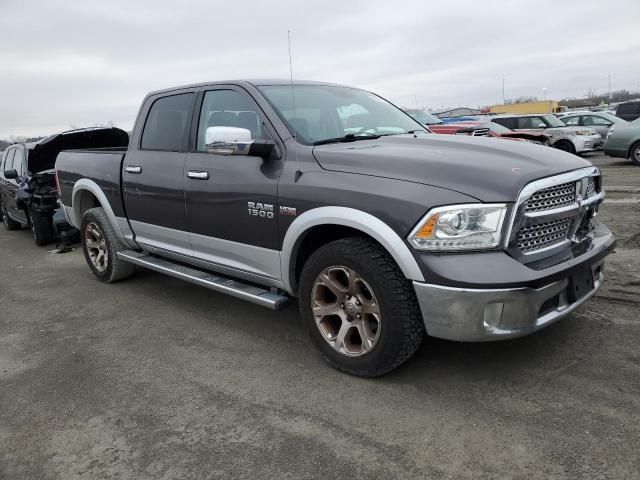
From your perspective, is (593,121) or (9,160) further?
(593,121)

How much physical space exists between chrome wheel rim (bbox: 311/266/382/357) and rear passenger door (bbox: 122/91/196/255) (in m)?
1.54

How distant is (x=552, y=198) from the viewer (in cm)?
300

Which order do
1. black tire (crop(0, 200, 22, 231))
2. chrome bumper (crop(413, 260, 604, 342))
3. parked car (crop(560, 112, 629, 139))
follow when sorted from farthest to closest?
parked car (crop(560, 112, 629, 139)) → black tire (crop(0, 200, 22, 231)) → chrome bumper (crop(413, 260, 604, 342))

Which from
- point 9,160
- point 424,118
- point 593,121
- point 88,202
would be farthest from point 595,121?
point 88,202

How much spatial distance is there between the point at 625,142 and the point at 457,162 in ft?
42.4

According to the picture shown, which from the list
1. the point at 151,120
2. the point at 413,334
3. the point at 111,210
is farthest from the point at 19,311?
the point at 413,334

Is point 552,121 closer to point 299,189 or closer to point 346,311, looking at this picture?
point 299,189

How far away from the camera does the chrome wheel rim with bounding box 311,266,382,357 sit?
3.16 m

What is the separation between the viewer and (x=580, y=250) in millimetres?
3176

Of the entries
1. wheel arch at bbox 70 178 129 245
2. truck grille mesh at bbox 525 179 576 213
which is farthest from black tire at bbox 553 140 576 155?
truck grille mesh at bbox 525 179 576 213

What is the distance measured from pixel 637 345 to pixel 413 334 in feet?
5.37

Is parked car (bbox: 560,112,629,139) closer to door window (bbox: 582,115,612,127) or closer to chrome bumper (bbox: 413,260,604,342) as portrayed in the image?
door window (bbox: 582,115,612,127)

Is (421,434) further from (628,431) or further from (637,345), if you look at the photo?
(637,345)

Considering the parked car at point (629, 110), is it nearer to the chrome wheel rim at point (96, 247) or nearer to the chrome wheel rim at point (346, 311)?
the chrome wheel rim at point (96, 247)
